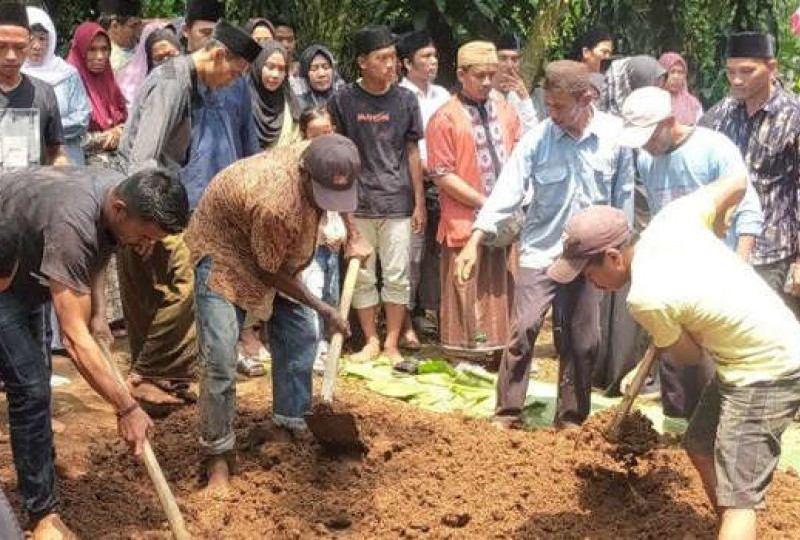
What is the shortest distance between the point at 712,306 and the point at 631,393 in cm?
101

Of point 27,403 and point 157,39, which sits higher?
point 157,39

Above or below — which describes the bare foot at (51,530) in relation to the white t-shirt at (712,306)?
below

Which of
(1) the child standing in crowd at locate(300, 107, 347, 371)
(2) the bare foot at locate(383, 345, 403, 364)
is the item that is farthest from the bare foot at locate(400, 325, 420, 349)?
(1) the child standing in crowd at locate(300, 107, 347, 371)

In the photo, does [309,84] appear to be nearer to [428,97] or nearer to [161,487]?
[428,97]

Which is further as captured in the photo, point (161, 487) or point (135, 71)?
point (135, 71)

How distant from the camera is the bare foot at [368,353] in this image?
27.8ft

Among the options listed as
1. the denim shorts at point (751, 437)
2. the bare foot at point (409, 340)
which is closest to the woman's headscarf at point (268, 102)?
the bare foot at point (409, 340)

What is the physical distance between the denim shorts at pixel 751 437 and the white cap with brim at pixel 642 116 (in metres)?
2.09

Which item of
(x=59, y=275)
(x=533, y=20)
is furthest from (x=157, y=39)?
(x=59, y=275)

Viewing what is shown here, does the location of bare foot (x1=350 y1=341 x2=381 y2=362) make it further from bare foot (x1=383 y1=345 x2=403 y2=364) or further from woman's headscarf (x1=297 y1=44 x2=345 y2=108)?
woman's headscarf (x1=297 y1=44 x2=345 y2=108)

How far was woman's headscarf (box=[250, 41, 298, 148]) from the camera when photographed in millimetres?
8312

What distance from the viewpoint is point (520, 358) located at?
6953 millimetres

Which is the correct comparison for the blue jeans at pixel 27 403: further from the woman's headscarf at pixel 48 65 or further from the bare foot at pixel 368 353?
the bare foot at pixel 368 353

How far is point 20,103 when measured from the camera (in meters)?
6.52
